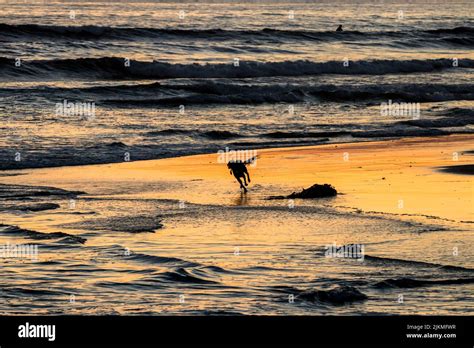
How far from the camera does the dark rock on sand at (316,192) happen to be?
46.2 ft

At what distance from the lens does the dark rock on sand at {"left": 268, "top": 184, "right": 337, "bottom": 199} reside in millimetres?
14070

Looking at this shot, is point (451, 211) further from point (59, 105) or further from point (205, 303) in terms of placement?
point (59, 105)

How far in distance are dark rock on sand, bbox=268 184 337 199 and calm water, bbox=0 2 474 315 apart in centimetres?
52

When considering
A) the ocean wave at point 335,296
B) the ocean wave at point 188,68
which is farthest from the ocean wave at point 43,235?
the ocean wave at point 188,68

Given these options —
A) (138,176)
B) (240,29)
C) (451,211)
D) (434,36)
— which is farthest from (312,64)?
(451,211)

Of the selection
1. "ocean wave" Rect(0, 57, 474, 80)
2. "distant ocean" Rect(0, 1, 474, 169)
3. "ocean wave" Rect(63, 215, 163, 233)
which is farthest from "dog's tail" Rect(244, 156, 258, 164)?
"ocean wave" Rect(0, 57, 474, 80)

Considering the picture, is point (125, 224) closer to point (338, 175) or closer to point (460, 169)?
point (338, 175)

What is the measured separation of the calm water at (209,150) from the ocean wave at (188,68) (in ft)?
0.32

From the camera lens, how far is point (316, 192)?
14117 millimetres

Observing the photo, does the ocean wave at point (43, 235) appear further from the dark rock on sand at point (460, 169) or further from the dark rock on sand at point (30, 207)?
the dark rock on sand at point (460, 169)

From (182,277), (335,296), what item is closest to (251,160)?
(182,277)

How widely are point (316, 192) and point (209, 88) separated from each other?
61.3 feet
